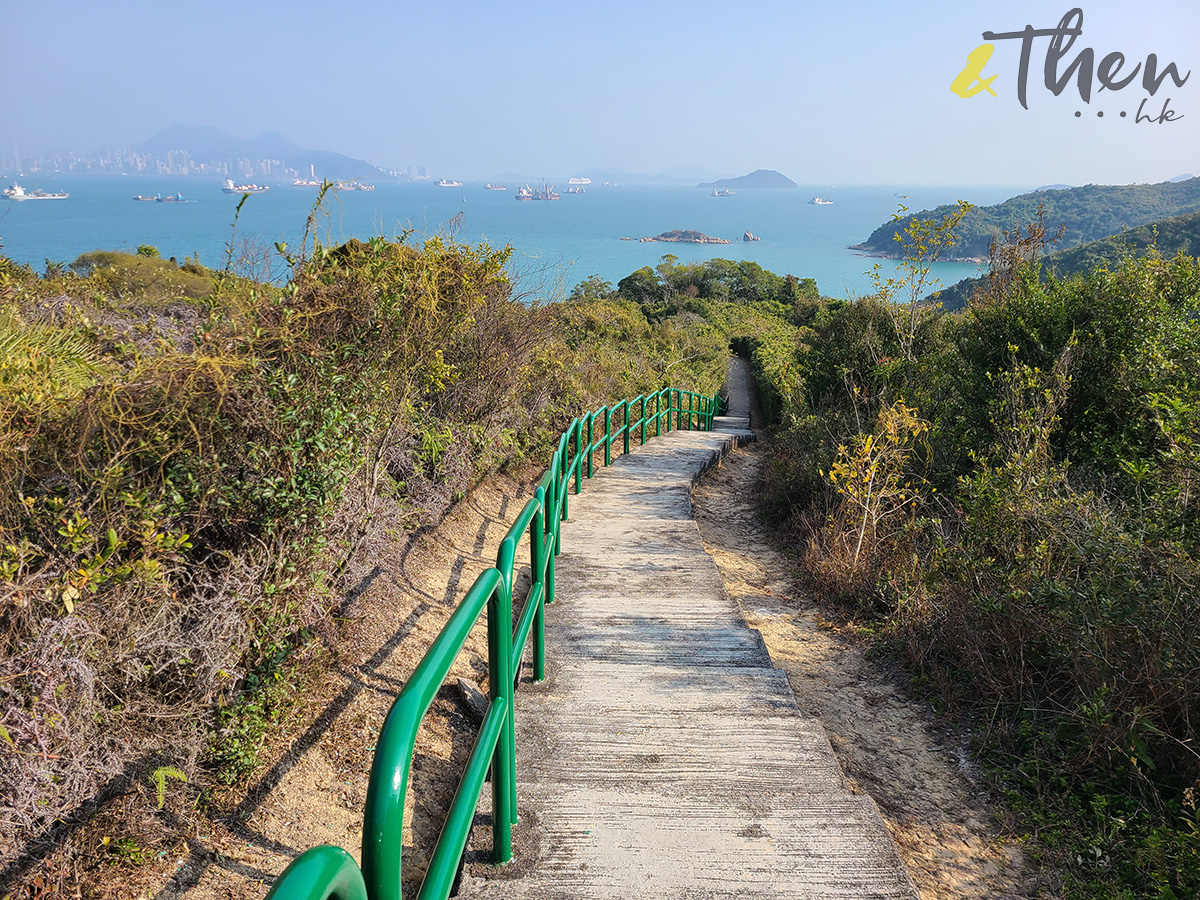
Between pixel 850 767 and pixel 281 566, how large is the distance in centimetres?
298

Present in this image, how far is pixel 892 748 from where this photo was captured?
3875 millimetres

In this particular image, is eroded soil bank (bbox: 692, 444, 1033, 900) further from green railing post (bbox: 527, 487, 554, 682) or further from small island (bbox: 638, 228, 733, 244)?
small island (bbox: 638, 228, 733, 244)

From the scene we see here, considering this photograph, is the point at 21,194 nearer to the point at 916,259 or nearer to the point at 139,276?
the point at 139,276

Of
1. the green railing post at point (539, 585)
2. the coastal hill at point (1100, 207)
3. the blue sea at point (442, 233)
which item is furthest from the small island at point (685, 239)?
the green railing post at point (539, 585)

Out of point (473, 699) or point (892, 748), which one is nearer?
point (892, 748)

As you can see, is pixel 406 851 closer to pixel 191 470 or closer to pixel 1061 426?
pixel 191 470

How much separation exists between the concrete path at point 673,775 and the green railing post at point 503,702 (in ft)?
0.36

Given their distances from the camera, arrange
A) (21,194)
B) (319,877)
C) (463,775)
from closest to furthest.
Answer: (319,877) → (463,775) → (21,194)

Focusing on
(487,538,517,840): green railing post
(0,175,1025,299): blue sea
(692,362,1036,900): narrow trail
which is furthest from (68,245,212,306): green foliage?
(692,362,1036,900): narrow trail

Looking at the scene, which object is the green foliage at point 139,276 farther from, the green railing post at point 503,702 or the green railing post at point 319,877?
the green railing post at point 319,877

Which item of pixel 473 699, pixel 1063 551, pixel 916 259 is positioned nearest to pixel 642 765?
pixel 473 699

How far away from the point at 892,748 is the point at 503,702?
2.61 metres

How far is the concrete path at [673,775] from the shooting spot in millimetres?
2355

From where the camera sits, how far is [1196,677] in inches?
119
